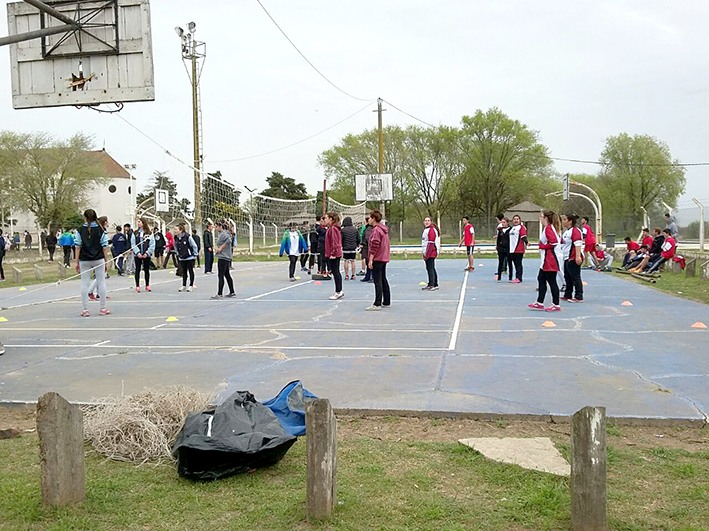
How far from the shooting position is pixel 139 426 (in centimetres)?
482

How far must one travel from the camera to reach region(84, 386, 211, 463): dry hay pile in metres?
4.72

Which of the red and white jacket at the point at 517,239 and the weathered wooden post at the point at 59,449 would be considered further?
the red and white jacket at the point at 517,239

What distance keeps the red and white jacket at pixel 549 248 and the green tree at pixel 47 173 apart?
163 feet

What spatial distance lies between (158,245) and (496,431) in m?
23.5

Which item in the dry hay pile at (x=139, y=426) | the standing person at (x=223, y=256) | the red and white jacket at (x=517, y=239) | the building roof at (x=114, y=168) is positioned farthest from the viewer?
the building roof at (x=114, y=168)

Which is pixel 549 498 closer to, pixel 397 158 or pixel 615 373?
pixel 615 373

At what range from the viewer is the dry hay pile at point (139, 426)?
472cm

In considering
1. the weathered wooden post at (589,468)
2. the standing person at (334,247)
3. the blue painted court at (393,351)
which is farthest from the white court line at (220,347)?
the standing person at (334,247)

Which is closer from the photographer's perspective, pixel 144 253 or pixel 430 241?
pixel 430 241

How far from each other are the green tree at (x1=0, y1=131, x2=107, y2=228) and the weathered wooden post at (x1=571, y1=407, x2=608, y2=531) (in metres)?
56.0

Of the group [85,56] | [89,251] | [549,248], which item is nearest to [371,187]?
[549,248]

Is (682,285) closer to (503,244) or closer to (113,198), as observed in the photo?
(503,244)

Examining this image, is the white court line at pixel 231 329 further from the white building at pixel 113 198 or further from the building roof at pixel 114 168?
the building roof at pixel 114 168

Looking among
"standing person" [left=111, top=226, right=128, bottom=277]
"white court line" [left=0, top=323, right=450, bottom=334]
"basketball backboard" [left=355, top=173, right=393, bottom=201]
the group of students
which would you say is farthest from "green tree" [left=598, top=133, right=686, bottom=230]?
"white court line" [left=0, top=323, right=450, bottom=334]
